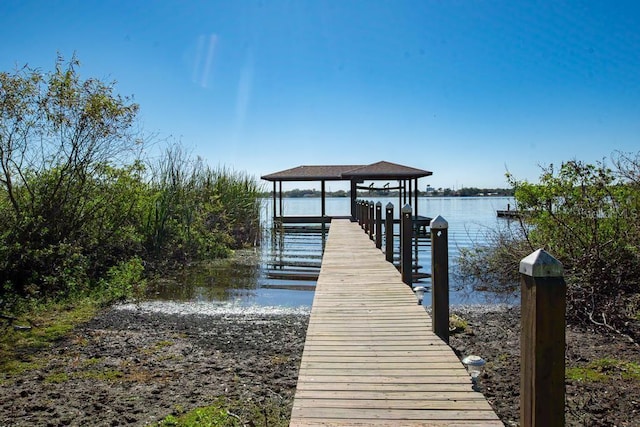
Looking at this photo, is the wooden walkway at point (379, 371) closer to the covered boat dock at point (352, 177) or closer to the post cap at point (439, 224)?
the post cap at point (439, 224)

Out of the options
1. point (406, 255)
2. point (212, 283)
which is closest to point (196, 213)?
point (212, 283)

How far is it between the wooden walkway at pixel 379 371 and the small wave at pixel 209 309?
2.39 meters

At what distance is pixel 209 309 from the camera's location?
27.7 feet

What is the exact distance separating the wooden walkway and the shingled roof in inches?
685

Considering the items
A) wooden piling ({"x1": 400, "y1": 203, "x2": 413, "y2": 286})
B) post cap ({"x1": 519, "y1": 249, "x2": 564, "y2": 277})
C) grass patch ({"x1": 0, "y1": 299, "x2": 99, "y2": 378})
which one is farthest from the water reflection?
post cap ({"x1": 519, "y1": 249, "x2": 564, "y2": 277})

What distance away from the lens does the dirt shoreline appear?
409 cm

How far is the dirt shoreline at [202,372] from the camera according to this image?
4.09 meters

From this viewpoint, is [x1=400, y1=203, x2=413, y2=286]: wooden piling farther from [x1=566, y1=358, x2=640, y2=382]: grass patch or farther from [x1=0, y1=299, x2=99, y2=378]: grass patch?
[x1=0, y1=299, x2=99, y2=378]: grass patch

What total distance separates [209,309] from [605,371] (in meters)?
5.89

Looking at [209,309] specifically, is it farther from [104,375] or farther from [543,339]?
[543,339]

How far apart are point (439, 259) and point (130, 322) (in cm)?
505

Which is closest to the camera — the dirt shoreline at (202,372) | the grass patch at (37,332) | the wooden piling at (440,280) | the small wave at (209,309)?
the dirt shoreline at (202,372)

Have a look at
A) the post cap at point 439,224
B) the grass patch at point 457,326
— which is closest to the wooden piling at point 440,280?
the post cap at point 439,224

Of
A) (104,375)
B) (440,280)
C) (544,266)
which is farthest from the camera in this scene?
(104,375)
